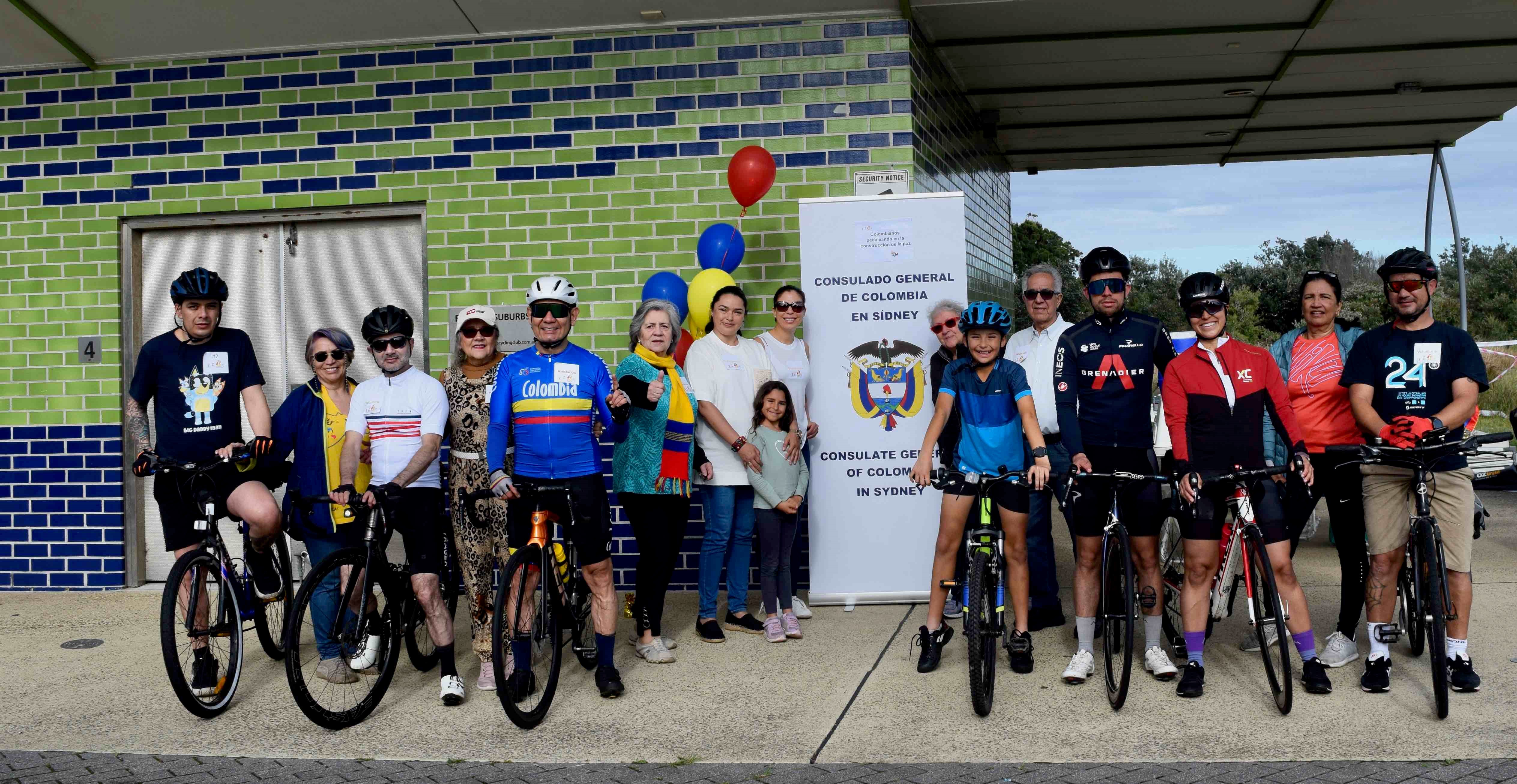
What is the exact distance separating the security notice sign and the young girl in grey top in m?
0.56

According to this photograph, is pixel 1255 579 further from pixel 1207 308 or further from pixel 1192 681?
pixel 1207 308

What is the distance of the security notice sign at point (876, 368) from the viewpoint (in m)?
7.20

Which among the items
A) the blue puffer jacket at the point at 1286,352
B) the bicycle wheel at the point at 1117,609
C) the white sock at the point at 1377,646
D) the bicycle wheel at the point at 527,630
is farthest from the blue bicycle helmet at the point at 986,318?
the bicycle wheel at the point at 527,630

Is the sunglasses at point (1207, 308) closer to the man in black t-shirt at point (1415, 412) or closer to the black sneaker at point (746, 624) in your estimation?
the man in black t-shirt at point (1415, 412)

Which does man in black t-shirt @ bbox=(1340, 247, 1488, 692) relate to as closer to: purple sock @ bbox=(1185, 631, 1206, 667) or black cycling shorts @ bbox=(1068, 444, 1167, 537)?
purple sock @ bbox=(1185, 631, 1206, 667)

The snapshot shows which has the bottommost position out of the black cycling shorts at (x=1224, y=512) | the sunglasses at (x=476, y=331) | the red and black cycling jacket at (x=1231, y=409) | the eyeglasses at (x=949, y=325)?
the black cycling shorts at (x=1224, y=512)

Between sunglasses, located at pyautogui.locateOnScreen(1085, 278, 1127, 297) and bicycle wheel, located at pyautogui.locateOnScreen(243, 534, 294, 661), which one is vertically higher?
sunglasses, located at pyautogui.locateOnScreen(1085, 278, 1127, 297)

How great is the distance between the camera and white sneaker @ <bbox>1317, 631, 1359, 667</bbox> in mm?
5742

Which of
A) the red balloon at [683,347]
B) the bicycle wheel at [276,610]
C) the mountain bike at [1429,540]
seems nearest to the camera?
the mountain bike at [1429,540]

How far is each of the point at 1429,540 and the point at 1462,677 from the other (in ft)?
2.15

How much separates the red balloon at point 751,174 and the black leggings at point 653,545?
2059 millimetres

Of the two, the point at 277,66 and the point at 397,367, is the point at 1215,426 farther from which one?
the point at 277,66

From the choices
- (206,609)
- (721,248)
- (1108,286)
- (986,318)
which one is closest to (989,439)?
(986,318)

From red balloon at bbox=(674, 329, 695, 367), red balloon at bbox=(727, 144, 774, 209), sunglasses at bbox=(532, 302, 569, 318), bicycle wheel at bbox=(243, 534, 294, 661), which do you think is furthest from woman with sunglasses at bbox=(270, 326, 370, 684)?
red balloon at bbox=(727, 144, 774, 209)
